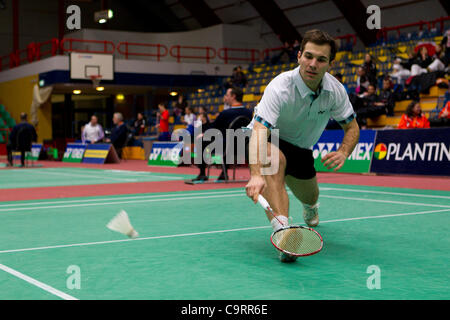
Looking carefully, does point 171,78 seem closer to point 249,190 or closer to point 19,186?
point 19,186

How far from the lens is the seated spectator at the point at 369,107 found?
16594 mm

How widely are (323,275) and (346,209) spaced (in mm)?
3719

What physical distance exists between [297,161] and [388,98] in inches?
487

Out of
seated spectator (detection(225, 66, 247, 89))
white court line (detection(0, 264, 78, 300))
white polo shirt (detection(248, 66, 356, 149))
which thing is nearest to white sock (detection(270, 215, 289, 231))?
white polo shirt (detection(248, 66, 356, 149))

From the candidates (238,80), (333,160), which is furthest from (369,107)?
(333,160)

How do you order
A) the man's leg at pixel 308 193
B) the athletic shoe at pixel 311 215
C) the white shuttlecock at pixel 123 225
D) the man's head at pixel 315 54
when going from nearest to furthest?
the white shuttlecock at pixel 123 225 < the man's head at pixel 315 54 < the man's leg at pixel 308 193 < the athletic shoe at pixel 311 215

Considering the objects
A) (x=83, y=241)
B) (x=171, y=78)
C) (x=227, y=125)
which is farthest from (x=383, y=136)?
(x=171, y=78)

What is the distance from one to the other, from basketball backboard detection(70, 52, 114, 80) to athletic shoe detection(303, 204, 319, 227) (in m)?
22.9

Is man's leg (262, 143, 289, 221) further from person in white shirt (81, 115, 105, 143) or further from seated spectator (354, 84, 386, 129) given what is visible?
person in white shirt (81, 115, 105, 143)

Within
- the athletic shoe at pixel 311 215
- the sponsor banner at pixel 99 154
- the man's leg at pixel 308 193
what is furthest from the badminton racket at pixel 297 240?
the sponsor banner at pixel 99 154

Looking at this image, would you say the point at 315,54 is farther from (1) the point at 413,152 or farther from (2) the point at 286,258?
(1) the point at 413,152

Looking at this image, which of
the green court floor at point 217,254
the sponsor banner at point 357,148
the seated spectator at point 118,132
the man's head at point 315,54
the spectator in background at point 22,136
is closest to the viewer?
the green court floor at point 217,254

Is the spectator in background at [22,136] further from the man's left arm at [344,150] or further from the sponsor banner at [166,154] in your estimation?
the man's left arm at [344,150]

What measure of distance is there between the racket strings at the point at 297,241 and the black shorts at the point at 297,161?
1.02 metres
